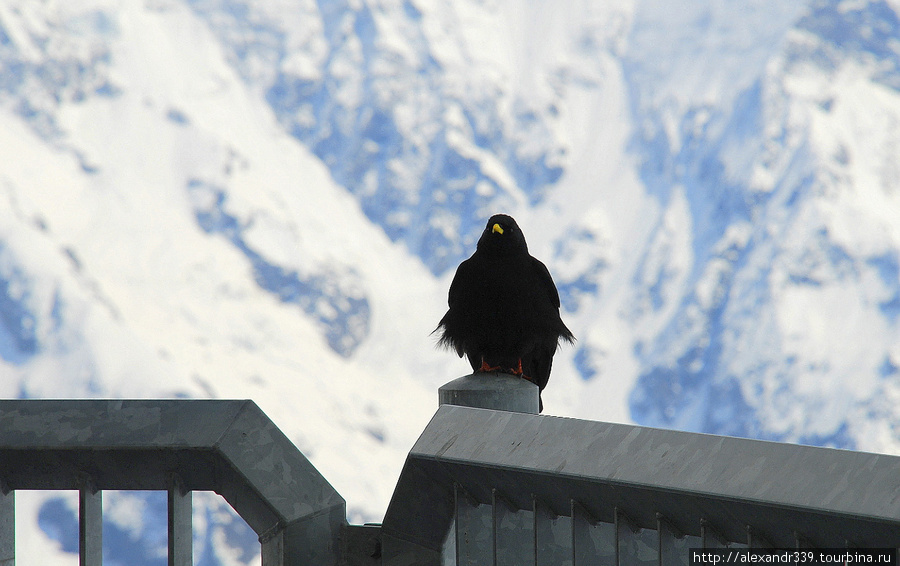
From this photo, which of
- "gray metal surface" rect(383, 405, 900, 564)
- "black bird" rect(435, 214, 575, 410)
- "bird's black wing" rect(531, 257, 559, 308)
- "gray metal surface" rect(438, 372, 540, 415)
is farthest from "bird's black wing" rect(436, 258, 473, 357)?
"gray metal surface" rect(383, 405, 900, 564)

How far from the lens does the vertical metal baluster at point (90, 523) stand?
2246 millimetres

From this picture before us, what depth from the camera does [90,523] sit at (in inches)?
89.2

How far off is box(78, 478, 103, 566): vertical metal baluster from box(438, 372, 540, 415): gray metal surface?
86 centimetres

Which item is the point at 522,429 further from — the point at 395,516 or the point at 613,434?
the point at 395,516

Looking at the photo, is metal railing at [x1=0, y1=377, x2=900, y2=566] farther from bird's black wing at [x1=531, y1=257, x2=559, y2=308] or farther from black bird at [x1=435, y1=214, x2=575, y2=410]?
bird's black wing at [x1=531, y1=257, x2=559, y2=308]

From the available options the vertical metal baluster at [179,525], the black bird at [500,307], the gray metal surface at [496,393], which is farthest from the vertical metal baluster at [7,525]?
the black bird at [500,307]

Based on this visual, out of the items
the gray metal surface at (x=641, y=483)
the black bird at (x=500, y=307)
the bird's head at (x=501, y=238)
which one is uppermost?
the bird's head at (x=501, y=238)

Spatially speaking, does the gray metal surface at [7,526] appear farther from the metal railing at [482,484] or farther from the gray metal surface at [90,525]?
the gray metal surface at [90,525]

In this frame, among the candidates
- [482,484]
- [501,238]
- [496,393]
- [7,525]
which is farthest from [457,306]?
[482,484]

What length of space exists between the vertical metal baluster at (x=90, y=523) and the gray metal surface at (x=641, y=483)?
0.68 metres

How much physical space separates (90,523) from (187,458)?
259 millimetres

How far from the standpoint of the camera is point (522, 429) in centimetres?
183

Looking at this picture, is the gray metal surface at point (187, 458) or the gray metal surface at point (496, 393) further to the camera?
the gray metal surface at point (496, 393)

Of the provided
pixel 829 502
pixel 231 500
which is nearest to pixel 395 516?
pixel 231 500
